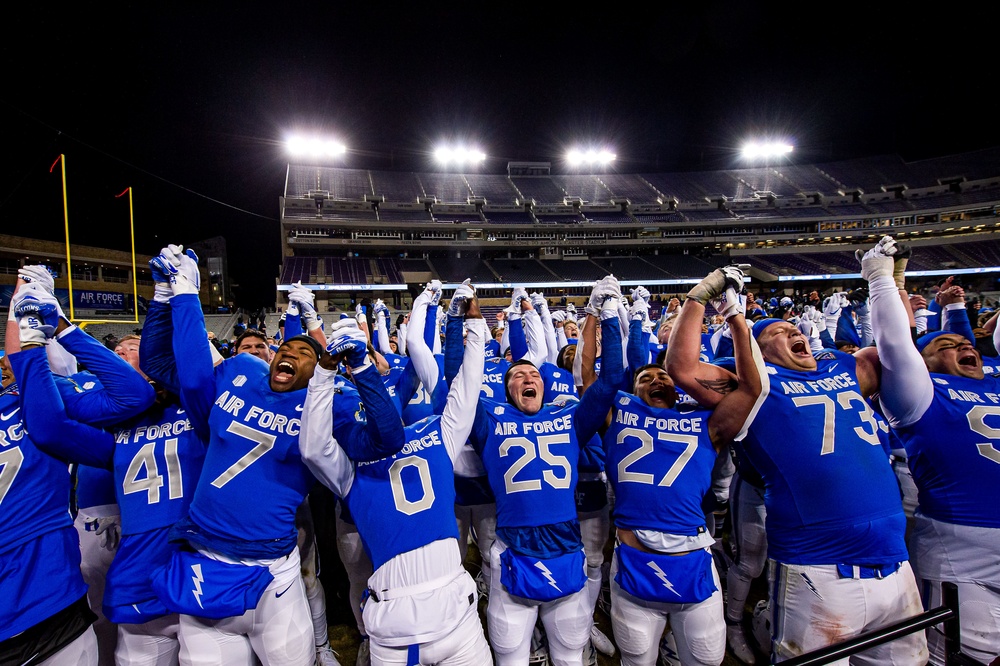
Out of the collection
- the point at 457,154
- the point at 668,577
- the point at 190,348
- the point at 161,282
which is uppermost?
the point at 457,154

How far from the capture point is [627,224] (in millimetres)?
40719

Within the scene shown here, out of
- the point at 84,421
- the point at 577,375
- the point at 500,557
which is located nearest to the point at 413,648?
the point at 500,557

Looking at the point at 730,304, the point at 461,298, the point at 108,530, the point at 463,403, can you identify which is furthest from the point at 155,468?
the point at 730,304

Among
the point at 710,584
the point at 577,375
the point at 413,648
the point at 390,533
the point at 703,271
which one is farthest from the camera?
the point at 703,271

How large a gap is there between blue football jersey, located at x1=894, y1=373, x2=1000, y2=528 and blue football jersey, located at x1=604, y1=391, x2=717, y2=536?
128cm

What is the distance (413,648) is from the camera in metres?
2.04

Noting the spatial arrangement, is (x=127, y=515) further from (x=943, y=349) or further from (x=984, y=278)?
(x=984, y=278)

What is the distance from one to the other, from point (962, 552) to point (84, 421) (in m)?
5.07

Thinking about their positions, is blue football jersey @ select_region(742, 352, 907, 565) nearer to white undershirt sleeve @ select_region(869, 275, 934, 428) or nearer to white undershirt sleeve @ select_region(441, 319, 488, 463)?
white undershirt sleeve @ select_region(869, 275, 934, 428)

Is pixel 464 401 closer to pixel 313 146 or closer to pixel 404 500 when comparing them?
pixel 404 500

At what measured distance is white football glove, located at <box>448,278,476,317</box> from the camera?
10.4 feet

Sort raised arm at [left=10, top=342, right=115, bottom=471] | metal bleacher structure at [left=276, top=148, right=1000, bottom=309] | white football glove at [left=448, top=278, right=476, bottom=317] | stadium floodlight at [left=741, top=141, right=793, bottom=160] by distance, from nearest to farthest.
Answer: raised arm at [left=10, top=342, right=115, bottom=471] → white football glove at [left=448, top=278, right=476, bottom=317] → metal bleacher structure at [left=276, top=148, right=1000, bottom=309] → stadium floodlight at [left=741, top=141, right=793, bottom=160]

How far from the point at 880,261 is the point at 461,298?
2728 mm

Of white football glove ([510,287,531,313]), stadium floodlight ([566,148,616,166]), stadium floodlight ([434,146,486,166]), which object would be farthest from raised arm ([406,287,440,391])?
stadium floodlight ([566,148,616,166])
